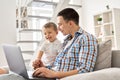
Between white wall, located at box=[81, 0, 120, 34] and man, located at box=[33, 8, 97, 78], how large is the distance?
361cm

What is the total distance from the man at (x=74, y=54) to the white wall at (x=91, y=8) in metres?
3.61

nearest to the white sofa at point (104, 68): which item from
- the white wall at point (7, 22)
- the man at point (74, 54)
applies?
the man at point (74, 54)

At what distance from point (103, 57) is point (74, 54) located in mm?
221

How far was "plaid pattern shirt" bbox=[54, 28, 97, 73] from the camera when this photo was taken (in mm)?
1427

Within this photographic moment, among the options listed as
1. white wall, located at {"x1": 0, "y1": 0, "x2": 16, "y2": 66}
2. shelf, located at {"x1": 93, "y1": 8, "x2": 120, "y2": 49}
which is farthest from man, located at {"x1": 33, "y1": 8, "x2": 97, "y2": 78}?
shelf, located at {"x1": 93, "y1": 8, "x2": 120, "y2": 49}

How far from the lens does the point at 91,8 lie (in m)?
5.77

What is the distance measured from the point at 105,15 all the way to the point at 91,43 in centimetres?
365

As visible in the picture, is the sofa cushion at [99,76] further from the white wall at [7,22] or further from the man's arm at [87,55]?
the white wall at [7,22]

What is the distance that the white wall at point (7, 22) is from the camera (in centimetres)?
339

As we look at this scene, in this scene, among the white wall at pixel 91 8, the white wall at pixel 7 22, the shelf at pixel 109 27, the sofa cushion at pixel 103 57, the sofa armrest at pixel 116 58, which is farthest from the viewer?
the white wall at pixel 91 8

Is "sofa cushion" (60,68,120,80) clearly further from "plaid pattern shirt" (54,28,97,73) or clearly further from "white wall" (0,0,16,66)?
"white wall" (0,0,16,66)

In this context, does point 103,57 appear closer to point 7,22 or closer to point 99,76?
point 99,76

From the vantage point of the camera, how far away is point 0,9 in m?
3.42

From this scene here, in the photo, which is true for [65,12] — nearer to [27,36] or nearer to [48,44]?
[48,44]
